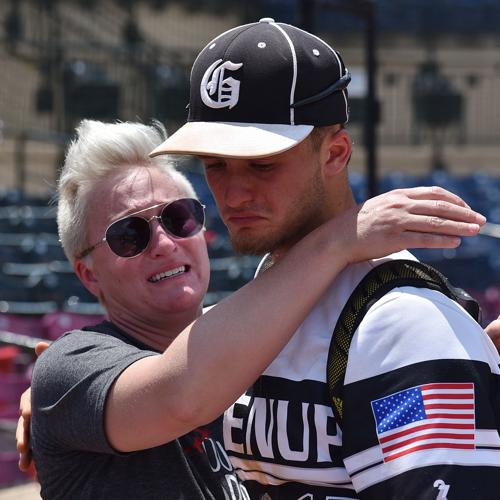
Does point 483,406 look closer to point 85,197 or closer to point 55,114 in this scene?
point 85,197

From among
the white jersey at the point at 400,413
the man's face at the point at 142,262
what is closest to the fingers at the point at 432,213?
the white jersey at the point at 400,413

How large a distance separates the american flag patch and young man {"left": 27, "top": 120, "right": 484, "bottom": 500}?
0.26m

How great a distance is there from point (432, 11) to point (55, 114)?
372 inches

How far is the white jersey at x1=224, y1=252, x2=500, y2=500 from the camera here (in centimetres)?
144

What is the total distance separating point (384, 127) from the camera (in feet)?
65.2

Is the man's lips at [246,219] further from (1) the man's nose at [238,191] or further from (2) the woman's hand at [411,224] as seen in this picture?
(2) the woman's hand at [411,224]

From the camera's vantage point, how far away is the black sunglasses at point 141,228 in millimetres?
2254

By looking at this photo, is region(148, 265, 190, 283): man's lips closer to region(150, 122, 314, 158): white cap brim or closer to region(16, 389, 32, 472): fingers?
region(16, 389, 32, 472): fingers

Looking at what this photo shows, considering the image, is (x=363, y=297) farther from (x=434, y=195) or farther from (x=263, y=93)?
(x=263, y=93)

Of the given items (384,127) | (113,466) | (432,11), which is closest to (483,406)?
(113,466)

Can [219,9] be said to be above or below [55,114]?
above

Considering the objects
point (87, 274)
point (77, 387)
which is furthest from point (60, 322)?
point (77, 387)

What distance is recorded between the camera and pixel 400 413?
1.46m

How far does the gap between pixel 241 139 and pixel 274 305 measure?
0.91ft
